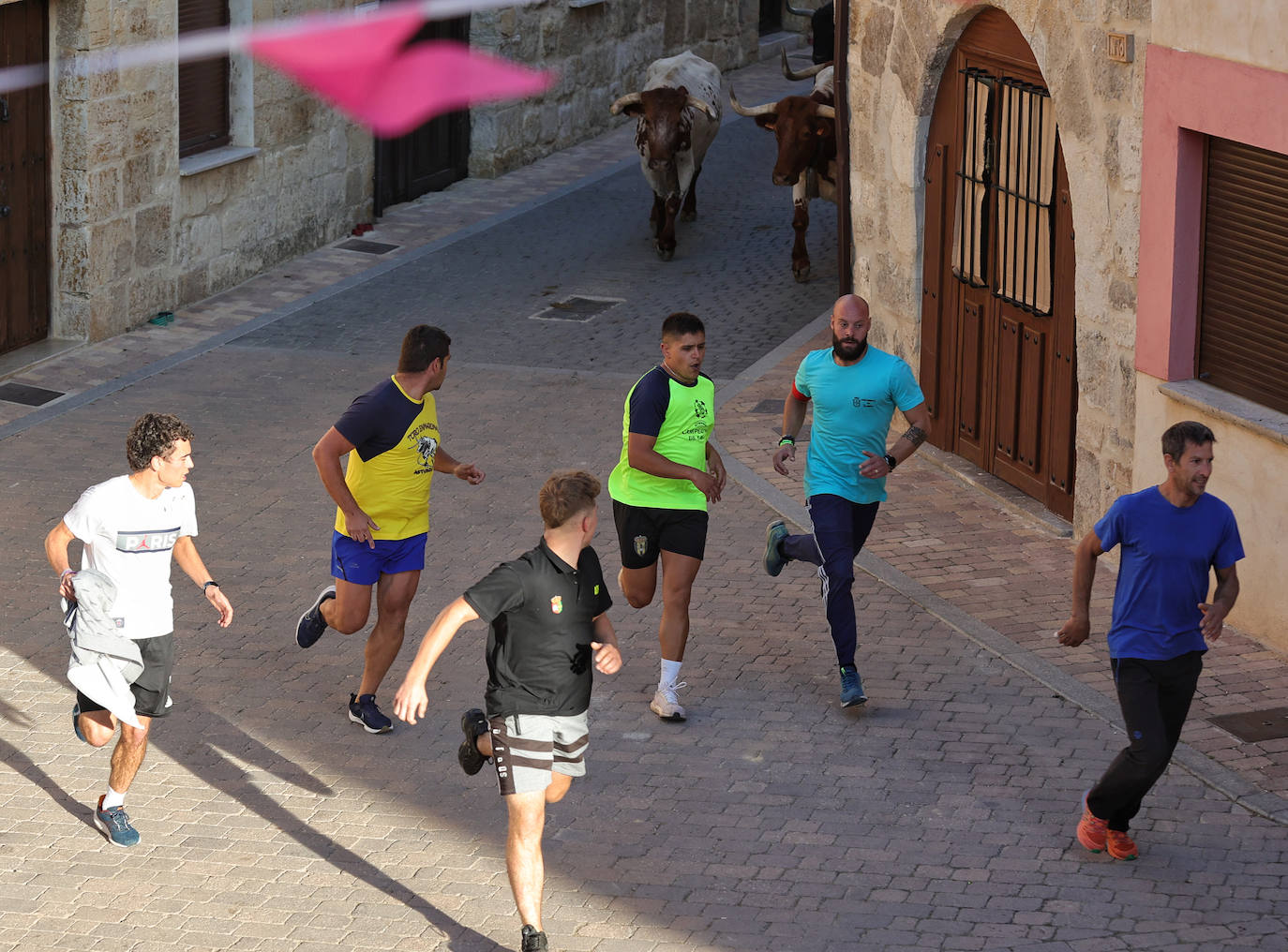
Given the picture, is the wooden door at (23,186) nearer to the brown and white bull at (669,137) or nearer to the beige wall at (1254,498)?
the brown and white bull at (669,137)

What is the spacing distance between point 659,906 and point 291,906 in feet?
4.40

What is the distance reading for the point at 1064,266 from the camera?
451 inches

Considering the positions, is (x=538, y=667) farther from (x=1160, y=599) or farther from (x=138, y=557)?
(x=1160, y=599)

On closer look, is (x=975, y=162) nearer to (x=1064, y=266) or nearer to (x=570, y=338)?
(x=1064, y=266)

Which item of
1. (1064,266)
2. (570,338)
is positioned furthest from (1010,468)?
(570,338)

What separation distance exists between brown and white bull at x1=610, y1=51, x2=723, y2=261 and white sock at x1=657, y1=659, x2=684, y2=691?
10.3 m

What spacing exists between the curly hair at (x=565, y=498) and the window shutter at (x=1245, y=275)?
15.0ft

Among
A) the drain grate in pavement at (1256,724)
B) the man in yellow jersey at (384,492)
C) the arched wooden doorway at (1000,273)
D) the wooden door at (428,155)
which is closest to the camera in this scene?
the man in yellow jersey at (384,492)

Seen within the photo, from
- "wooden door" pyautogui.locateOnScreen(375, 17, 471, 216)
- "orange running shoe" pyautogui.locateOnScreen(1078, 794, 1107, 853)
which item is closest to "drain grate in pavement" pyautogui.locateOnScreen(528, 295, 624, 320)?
"wooden door" pyautogui.locateOnScreen(375, 17, 471, 216)

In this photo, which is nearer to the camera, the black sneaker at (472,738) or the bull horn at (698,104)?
the black sneaker at (472,738)

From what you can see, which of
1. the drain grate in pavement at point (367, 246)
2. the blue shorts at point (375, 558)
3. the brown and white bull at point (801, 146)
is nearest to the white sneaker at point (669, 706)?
the blue shorts at point (375, 558)

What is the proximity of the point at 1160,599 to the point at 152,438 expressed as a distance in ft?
12.4

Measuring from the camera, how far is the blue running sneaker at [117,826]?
24.4ft

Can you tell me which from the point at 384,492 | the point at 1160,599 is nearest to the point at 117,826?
the point at 384,492
